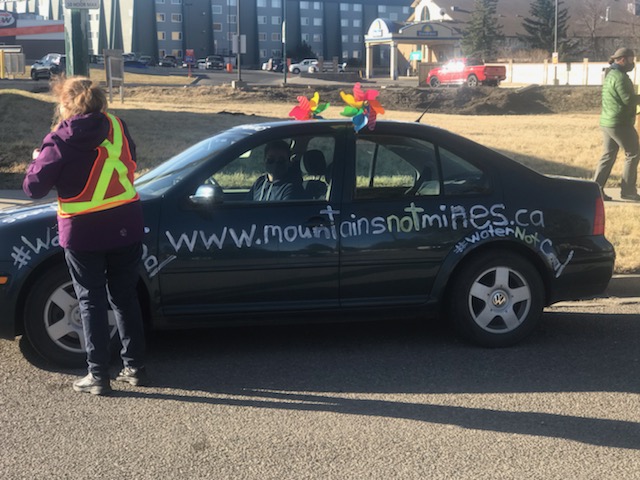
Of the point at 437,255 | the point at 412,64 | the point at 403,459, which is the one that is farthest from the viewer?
the point at 412,64

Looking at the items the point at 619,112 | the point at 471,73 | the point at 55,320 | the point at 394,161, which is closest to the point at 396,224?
the point at 394,161

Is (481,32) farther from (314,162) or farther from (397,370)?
(397,370)

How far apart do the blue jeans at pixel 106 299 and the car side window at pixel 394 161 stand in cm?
173

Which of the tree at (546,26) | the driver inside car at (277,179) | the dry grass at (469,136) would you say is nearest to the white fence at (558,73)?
the tree at (546,26)

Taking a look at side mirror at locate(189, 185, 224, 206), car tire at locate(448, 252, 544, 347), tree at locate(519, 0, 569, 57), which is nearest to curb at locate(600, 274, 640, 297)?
car tire at locate(448, 252, 544, 347)

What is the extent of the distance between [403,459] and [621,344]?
8.55 ft

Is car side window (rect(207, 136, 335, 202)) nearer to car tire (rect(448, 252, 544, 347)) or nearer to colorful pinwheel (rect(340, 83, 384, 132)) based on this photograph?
colorful pinwheel (rect(340, 83, 384, 132))

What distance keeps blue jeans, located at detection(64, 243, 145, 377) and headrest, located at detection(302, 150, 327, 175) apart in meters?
1.41

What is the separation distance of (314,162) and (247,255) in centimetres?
88

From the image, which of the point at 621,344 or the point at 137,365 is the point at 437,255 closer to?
the point at 621,344

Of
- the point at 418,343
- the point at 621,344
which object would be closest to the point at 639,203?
the point at 621,344

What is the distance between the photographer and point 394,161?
582 centimetres

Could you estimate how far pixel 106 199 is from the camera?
177 inches

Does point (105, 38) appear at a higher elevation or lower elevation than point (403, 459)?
higher
